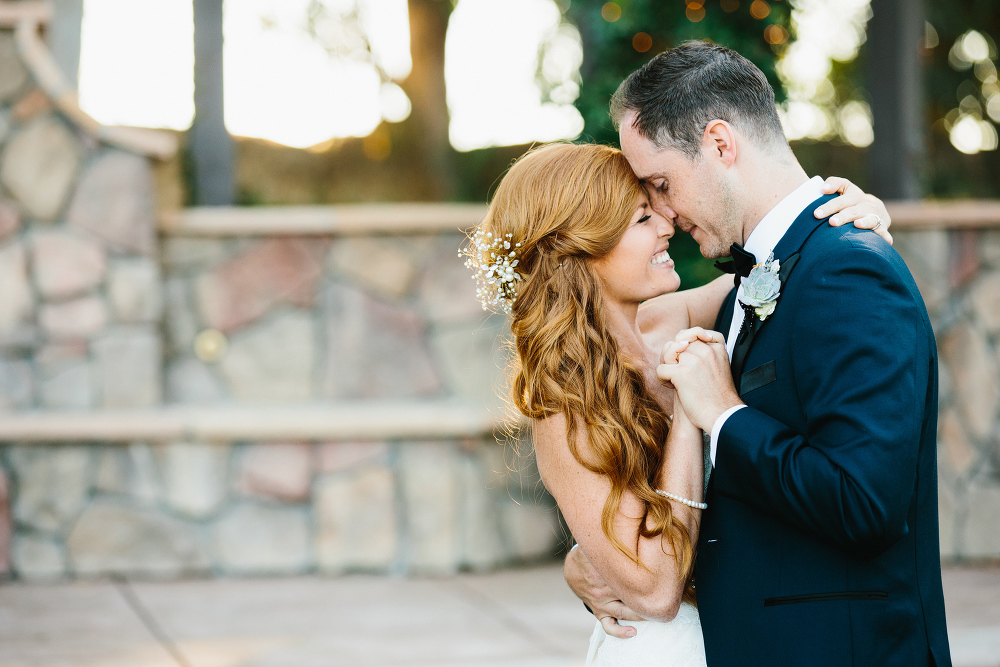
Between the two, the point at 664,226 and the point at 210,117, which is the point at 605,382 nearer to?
the point at 664,226

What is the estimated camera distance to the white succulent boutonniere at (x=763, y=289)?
1.75 m

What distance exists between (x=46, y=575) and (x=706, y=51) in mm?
4416

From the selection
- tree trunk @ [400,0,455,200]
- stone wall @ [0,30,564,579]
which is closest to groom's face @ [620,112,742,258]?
stone wall @ [0,30,564,579]

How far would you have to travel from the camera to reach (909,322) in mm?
1544

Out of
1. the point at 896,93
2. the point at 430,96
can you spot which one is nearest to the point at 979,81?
the point at 896,93

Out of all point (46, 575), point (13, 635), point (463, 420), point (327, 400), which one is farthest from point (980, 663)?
point (46, 575)

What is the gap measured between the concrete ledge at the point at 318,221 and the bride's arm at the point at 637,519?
3533 mm

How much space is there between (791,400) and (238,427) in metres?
3.67

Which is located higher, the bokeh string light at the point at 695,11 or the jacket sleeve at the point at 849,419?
the bokeh string light at the point at 695,11

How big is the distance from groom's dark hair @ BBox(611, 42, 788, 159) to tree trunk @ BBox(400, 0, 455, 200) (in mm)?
6756

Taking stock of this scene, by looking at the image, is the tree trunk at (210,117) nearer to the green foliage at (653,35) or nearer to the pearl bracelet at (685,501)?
the green foliage at (653,35)

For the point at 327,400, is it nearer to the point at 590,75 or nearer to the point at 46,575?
the point at 46,575

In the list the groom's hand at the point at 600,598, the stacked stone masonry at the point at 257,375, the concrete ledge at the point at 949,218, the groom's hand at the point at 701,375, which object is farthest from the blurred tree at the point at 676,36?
the groom's hand at the point at 701,375

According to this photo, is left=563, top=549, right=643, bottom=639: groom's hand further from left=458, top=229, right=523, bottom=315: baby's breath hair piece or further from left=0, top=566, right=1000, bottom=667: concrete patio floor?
left=0, top=566, right=1000, bottom=667: concrete patio floor
